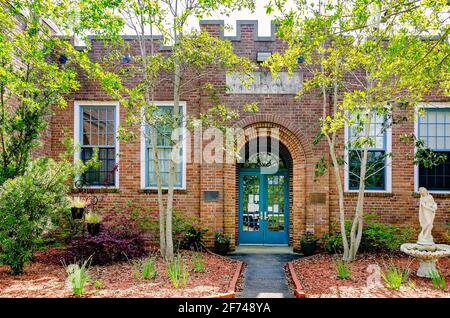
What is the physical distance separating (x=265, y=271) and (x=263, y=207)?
3.30m

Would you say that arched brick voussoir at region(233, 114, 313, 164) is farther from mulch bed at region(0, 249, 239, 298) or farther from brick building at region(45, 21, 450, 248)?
mulch bed at region(0, 249, 239, 298)

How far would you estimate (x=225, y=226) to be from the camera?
10.6 meters

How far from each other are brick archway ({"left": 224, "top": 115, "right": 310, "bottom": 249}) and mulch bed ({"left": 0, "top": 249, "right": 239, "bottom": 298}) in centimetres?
231

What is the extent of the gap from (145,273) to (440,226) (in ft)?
28.2

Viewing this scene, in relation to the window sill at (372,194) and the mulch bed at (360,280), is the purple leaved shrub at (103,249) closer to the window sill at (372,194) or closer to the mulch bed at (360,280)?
the mulch bed at (360,280)

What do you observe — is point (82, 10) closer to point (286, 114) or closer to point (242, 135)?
point (242, 135)

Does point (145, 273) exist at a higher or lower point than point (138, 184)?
lower

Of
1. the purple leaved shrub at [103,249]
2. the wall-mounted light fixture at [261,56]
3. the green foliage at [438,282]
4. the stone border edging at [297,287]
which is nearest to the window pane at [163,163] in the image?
the purple leaved shrub at [103,249]

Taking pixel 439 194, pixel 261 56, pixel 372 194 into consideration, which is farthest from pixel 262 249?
pixel 261 56

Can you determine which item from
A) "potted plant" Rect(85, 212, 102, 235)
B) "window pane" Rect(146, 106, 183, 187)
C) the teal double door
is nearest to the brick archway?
the teal double door

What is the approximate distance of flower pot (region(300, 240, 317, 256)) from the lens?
397 inches

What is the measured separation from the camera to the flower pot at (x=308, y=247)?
1009 centimetres

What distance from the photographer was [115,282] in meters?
6.84
